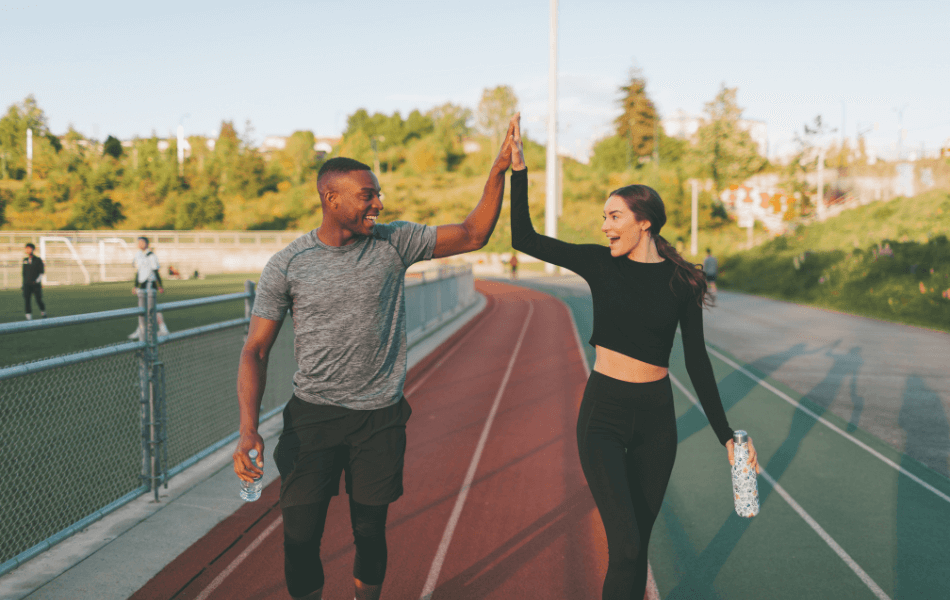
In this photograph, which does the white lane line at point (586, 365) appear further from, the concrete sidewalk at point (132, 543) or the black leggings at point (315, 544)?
the concrete sidewalk at point (132, 543)

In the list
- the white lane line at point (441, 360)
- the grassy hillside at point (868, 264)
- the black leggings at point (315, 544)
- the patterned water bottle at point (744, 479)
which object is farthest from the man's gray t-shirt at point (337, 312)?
the grassy hillside at point (868, 264)

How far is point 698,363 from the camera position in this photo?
118 inches

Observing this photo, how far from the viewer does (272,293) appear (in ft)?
8.98

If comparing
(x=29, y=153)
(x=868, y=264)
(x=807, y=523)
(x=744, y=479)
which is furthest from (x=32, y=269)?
(x=29, y=153)

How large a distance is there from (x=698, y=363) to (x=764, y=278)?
32.6m

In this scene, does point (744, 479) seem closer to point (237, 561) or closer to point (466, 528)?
point (466, 528)

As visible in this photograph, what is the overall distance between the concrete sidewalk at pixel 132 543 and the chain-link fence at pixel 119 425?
0.11 meters

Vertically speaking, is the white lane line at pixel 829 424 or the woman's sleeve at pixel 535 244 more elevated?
the woman's sleeve at pixel 535 244

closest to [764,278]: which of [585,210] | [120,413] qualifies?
[120,413]

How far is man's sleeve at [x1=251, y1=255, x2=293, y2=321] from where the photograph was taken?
2.73 m

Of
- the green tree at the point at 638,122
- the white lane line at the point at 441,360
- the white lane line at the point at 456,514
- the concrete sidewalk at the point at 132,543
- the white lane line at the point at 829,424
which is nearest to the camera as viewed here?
the concrete sidewalk at the point at 132,543

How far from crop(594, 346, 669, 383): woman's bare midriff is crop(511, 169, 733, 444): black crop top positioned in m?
0.02

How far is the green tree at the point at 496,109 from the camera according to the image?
108838 millimetres

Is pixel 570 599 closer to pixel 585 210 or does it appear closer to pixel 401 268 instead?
pixel 401 268
